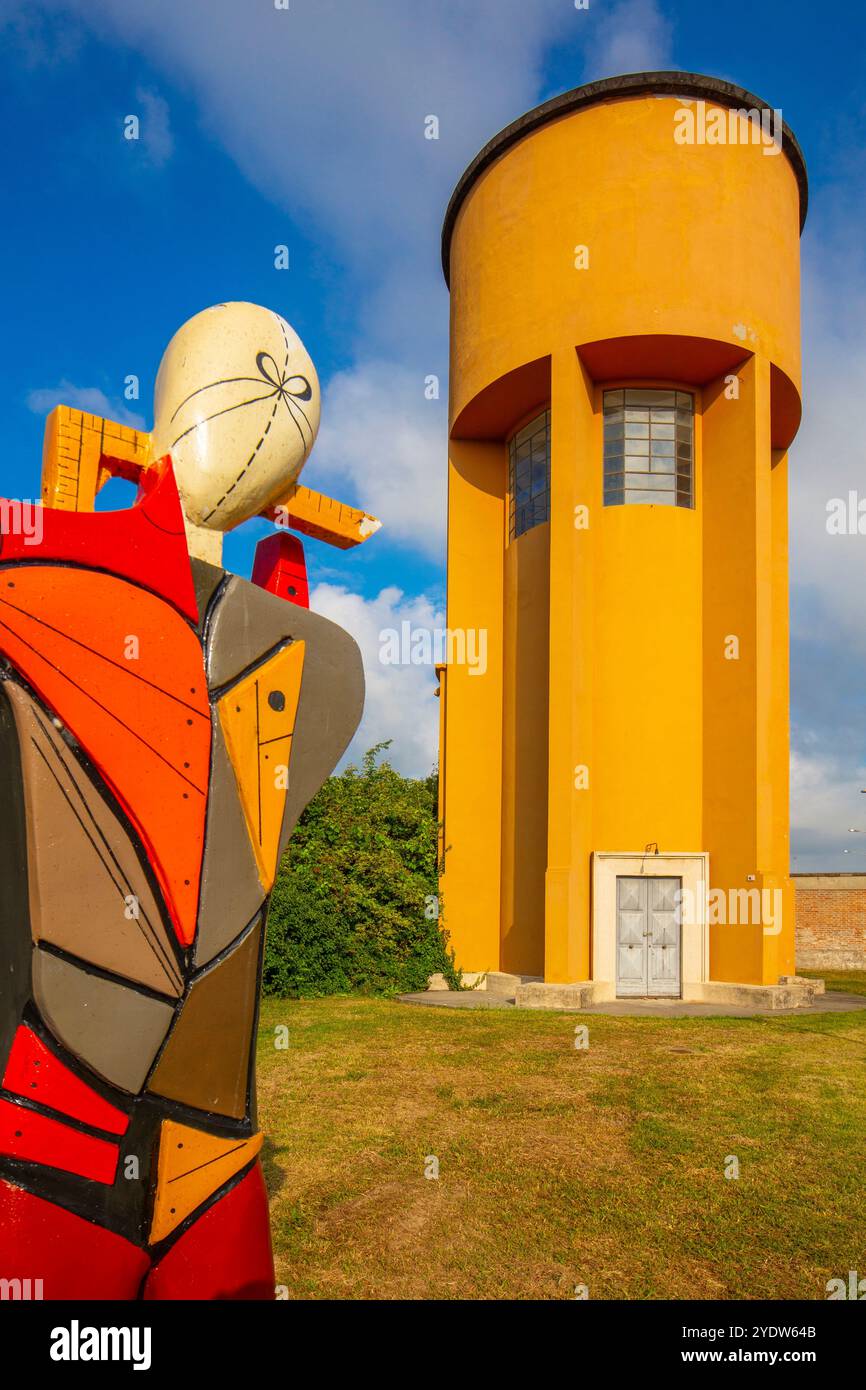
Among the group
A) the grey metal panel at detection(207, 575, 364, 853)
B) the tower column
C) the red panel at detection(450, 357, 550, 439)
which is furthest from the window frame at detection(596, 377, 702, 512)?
the grey metal panel at detection(207, 575, 364, 853)

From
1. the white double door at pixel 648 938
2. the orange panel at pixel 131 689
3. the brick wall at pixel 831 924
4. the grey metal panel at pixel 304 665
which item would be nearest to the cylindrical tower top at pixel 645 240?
the white double door at pixel 648 938

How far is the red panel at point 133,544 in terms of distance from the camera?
2758mm

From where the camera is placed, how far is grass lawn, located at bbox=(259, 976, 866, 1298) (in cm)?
469

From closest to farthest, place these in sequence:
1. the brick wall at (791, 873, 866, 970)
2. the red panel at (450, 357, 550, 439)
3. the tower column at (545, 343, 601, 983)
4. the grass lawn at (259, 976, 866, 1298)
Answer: the grass lawn at (259, 976, 866, 1298) → the tower column at (545, 343, 601, 983) → the red panel at (450, 357, 550, 439) → the brick wall at (791, 873, 866, 970)

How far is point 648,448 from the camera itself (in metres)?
15.8

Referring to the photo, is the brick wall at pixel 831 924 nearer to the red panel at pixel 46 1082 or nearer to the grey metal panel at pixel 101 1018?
the grey metal panel at pixel 101 1018

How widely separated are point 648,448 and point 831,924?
38.4 ft

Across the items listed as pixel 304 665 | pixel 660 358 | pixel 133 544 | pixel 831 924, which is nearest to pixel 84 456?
pixel 133 544

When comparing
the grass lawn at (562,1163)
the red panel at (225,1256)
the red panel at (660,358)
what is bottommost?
the grass lawn at (562,1163)

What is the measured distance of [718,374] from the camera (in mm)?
15555

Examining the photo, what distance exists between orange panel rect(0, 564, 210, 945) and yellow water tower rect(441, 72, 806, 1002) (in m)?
11.4

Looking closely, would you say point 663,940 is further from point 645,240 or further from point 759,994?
point 645,240

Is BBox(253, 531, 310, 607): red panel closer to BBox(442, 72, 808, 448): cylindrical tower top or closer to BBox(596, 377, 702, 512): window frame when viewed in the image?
BBox(442, 72, 808, 448): cylindrical tower top
